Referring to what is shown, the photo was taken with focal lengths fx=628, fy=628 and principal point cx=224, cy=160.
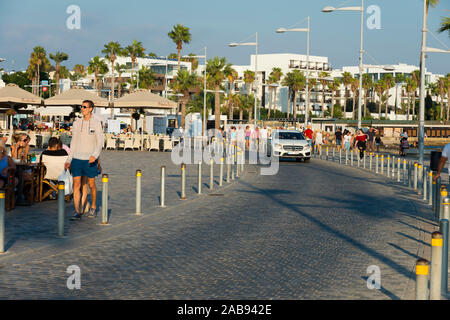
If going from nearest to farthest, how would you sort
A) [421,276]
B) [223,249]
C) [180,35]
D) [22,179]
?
[421,276], [223,249], [22,179], [180,35]

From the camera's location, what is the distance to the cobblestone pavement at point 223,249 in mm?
6777

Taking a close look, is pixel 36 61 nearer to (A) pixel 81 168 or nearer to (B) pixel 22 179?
(B) pixel 22 179

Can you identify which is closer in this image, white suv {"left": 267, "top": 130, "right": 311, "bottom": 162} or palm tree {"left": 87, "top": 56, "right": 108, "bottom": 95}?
white suv {"left": 267, "top": 130, "right": 311, "bottom": 162}

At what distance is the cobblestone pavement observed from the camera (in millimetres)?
6777

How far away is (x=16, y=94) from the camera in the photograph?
1113 inches

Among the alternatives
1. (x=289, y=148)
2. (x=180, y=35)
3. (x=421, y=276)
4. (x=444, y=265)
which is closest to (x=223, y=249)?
(x=444, y=265)

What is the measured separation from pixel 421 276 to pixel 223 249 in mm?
4169

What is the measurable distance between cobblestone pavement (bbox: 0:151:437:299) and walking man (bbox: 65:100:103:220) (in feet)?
2.54

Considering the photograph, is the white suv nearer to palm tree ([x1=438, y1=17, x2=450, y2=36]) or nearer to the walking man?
palm tree ([x1=438, y1=17, x2=450, y2=36])

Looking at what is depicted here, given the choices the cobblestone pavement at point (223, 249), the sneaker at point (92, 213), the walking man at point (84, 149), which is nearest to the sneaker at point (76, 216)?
the walking man at point (84, 149)

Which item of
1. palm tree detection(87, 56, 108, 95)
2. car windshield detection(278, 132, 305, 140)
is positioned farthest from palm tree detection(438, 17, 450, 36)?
palm tree detection(87, 56, 108, 95)

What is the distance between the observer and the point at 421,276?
17.5 ft
